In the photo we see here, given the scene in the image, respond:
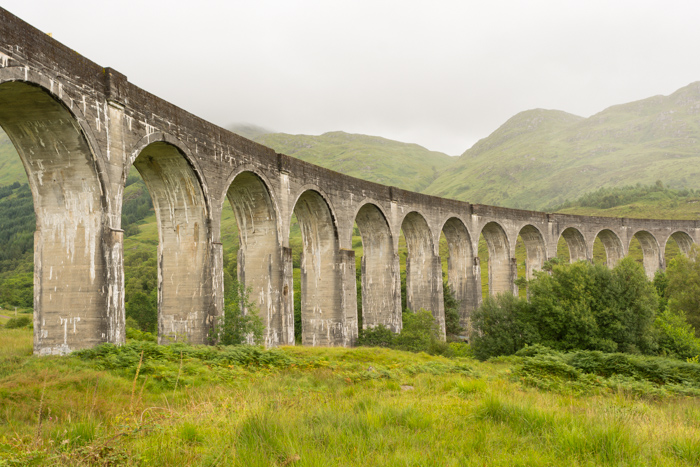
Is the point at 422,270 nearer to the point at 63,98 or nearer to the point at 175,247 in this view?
the point at 175,247

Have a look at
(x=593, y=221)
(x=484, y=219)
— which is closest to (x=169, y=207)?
(x=484, y=219)

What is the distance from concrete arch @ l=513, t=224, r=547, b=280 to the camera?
36438 mm

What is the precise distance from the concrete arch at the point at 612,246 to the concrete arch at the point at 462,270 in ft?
56.2

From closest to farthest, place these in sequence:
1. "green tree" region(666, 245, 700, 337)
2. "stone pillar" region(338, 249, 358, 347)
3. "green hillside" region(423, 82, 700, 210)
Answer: "stone pillar" region(338, 249, 358, 347)
"green tree" region(666, 245, 700, 337)
"green hillside" region(423, 82, 700, 210)

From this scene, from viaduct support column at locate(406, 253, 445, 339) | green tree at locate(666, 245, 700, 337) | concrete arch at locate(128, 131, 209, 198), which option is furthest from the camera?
green tree at locate(666, 245, 700, 337)

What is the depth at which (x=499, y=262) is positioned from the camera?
3462 cm

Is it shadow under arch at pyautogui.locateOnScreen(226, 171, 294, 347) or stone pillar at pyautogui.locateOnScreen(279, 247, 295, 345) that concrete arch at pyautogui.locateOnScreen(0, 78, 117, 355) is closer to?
shadow under arch at pyautogui.locateOnScreen(226, 171, 294, 347)

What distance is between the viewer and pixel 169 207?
51.2ft

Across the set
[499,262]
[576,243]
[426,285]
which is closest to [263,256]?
[426,285]

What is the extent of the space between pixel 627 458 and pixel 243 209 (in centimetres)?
1676

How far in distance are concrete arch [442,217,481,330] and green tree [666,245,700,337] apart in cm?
1194

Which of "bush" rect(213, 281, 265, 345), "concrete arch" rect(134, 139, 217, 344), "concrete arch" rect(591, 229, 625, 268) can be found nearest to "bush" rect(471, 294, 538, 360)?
"bush" rect(213, 281, 265, 345)

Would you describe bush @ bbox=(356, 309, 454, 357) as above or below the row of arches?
below

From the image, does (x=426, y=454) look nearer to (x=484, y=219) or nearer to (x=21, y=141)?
(x=21, y=141)
